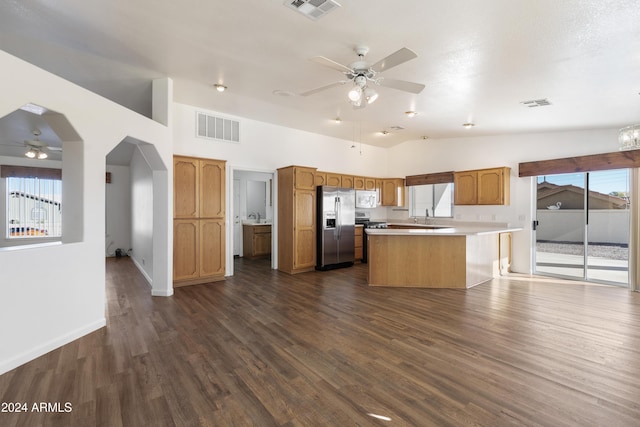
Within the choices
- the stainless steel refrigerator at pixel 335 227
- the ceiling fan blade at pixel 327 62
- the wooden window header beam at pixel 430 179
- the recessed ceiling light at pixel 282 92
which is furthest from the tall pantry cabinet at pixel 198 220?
the wooden window header beam at pixel 430 179

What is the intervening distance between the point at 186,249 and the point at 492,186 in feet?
20.2

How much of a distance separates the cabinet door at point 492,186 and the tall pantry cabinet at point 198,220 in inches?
212

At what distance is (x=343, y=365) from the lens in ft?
7.96

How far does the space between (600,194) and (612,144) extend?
0.90m

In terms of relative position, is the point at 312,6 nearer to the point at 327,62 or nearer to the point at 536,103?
the point at 327,62

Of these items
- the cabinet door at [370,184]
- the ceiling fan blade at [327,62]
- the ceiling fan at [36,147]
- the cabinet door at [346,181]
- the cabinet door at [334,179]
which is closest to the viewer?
the ceiling fan blade at [327,62]

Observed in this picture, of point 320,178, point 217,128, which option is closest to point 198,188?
point 217,128

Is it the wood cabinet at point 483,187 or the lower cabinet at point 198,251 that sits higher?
the wood cabinet at point 483,187

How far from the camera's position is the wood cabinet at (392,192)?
7.98m

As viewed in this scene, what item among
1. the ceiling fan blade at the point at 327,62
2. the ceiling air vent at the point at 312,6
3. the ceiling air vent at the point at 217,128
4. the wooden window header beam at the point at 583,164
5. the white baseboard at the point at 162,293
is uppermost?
the ceiling air vent at the point at 312,6

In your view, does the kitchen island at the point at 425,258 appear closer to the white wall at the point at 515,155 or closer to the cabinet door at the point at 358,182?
the white wall at the point at 515,155

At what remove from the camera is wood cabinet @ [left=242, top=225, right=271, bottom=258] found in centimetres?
759

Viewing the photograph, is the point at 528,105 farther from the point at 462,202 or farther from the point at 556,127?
the point at 462,202

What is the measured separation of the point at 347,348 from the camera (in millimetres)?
2727
